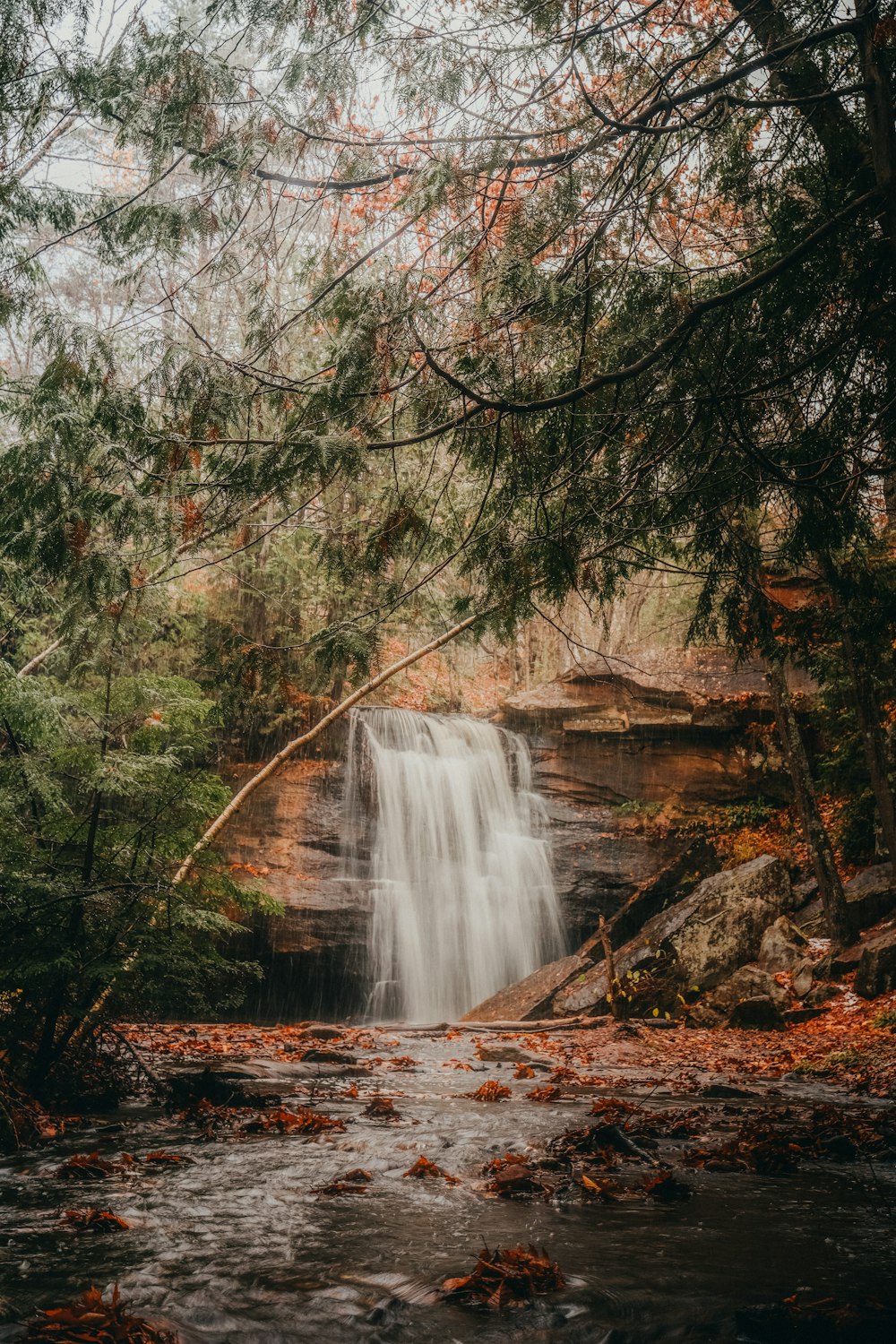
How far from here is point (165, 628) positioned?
13727 millimetres

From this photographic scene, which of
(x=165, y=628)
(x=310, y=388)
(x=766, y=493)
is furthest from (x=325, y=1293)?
(x=165, y=628)

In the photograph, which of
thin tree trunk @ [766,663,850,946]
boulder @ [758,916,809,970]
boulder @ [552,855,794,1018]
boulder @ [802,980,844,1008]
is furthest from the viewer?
boulder @ [552,855,794,1018]

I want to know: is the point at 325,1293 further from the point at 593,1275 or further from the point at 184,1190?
the point at 184,1190

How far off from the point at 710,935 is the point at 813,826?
6.47 ft

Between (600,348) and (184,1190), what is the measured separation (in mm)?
4630

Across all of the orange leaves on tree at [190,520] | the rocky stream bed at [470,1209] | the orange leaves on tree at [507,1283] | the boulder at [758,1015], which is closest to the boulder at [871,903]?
the boulder at [758,1015]

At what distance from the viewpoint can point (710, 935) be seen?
10641mm

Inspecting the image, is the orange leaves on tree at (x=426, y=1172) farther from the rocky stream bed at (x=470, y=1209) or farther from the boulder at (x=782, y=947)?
the boulder at (x=782, y=947)

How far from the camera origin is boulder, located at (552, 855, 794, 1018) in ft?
34.4

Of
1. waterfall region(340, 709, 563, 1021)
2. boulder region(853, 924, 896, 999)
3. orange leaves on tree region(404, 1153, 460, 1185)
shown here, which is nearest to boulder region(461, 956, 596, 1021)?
waterfall region(340, 709, 563, 1021)

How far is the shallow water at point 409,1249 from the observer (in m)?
2.36

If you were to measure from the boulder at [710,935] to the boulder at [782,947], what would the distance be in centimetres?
19

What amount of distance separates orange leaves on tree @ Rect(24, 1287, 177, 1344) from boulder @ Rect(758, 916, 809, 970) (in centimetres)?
941

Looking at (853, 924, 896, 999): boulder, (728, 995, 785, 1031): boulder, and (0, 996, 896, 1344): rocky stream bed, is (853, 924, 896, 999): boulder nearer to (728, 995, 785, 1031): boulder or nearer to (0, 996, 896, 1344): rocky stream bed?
(728, 995, 785, 1031): boulder
